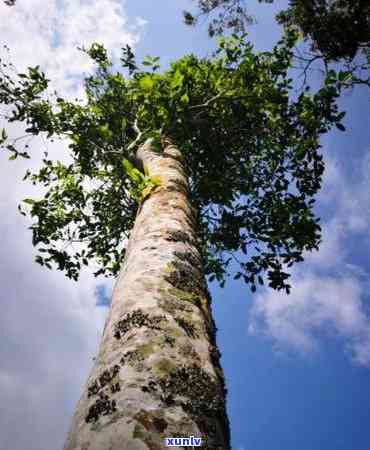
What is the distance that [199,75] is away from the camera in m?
8.41

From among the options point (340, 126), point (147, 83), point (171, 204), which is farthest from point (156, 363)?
point (340, 126)

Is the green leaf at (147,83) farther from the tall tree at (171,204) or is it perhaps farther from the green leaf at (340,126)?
the green leaf at (340,126)

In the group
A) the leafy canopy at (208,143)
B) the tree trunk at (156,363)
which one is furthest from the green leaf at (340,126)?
the tree trunk at (156,363)

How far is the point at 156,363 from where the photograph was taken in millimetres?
1979

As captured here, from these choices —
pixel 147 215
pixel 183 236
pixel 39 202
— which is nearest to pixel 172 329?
pixel 183 236

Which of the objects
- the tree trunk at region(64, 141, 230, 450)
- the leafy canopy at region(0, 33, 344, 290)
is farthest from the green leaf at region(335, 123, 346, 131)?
the tree trunk at region(64, 141, 230, 450)

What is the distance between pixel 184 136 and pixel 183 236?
4.89m

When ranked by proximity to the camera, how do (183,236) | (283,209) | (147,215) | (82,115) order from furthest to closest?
(82,115) < (283,209) < (147,215) < (183,236)

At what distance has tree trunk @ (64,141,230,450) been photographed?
1.60 meters

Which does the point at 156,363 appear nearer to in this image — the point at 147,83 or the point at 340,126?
the point at 147,83

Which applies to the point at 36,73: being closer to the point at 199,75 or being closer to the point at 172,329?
the point at 199,75

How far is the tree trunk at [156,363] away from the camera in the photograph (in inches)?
63.1

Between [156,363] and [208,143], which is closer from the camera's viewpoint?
[156,363]

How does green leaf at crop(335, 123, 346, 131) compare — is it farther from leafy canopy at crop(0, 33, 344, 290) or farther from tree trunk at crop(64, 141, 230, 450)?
tree trunk at crop(64, 141, 230, 450)
